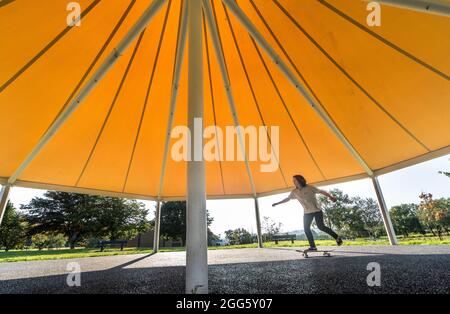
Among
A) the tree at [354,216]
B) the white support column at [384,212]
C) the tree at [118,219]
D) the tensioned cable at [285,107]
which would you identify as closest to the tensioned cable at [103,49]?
the tensioned cable at [285,107]

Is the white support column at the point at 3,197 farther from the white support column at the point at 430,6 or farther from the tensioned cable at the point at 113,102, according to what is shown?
the white support column at the point at 430,6

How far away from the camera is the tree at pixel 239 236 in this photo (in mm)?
29013

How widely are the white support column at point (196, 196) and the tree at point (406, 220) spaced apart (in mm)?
46219

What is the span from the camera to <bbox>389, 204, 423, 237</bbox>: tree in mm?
38603

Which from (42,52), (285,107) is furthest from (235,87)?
(42,52)

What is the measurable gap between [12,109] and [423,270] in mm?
9199

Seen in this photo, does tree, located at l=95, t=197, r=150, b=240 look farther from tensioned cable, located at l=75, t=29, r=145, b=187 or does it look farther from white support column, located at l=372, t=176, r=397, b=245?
white support column, located at l=372, t=176, r=397, b=245

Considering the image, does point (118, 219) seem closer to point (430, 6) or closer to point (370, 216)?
point (430, 6)

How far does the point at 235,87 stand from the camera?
7398mm

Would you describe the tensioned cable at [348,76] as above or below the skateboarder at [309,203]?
above

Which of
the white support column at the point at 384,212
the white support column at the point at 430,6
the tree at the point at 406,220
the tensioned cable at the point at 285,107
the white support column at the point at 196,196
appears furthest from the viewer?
the tree at the point at 406,220

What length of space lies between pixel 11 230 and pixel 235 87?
44.2 meters

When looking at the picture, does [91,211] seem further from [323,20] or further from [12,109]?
[323,20]

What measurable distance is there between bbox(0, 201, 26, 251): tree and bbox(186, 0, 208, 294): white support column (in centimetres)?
4493
